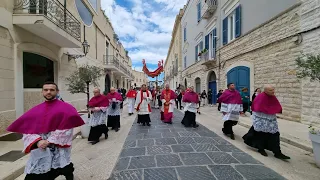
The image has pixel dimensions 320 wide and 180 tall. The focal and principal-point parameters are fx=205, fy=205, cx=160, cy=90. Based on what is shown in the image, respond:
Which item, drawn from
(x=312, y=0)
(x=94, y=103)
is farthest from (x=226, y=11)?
(x=94, y=103)

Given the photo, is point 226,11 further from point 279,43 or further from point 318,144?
point 318,144

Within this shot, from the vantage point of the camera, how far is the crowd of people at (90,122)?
102 inches

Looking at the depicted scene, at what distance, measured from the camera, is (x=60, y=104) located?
2.77 m

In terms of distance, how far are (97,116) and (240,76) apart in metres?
9.00

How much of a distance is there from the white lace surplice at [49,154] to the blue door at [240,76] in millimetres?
10402

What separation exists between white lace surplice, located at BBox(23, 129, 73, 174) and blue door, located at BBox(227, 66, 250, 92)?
10402 millimetres

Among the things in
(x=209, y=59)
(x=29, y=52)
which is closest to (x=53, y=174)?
(x=29, y=52)

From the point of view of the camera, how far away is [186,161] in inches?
160

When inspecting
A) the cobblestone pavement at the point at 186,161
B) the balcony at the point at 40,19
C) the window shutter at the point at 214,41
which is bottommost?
the cobblestone pavement at the point at 186,161

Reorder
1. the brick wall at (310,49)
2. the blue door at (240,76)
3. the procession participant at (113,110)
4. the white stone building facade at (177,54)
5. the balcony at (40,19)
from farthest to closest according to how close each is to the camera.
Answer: the white stone building facade at (177,54) → the blue door at (240,76) → the procession participant at (113,110) → the brick wall at (310,49) → the balcony at (40,19)

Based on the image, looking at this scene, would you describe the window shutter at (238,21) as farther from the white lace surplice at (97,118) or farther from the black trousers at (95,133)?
the black trousers at (95,133)

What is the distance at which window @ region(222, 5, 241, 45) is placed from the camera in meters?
12.0

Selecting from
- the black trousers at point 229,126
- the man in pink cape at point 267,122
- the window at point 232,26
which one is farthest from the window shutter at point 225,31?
the man in pink cape at point 267,122

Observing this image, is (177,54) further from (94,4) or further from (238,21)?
(238,21)
